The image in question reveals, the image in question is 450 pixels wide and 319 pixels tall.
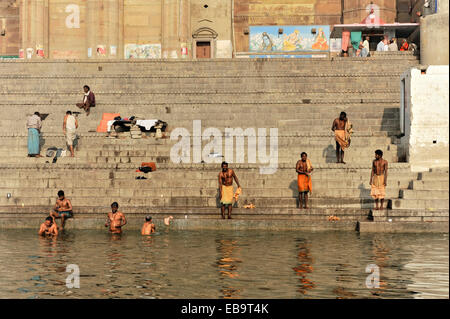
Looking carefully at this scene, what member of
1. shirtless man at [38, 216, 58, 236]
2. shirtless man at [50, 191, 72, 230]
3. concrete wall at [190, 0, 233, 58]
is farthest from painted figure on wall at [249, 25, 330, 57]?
shirtless man at [38, 216, 58, 236]

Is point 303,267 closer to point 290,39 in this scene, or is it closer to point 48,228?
point 48,228

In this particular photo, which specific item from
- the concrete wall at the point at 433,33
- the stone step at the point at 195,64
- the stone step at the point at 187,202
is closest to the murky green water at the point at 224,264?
the stone step at the point at 187,202

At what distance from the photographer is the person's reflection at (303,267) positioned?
28.4 ft

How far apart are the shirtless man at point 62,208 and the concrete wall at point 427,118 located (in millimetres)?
7933

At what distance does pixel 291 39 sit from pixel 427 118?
17.9 metres

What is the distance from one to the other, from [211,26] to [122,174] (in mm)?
19079

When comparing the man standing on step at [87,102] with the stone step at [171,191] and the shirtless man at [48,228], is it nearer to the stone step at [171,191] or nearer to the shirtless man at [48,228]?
the stone step at [171,191]

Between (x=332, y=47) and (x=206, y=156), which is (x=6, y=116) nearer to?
(x=206, y=156)

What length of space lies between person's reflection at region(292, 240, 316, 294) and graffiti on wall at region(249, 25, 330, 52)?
891 inches

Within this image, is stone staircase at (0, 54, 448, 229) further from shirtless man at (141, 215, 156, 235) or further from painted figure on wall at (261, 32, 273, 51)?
painted figure on wall at (261, 32, 273, 51)

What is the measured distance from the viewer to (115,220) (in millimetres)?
14125

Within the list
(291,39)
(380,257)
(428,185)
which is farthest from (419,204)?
(291,39)

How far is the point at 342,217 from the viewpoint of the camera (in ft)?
48.9
